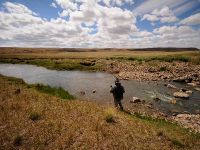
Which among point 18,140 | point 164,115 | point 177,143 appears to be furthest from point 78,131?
point 164,115

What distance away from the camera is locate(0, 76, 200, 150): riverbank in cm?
927

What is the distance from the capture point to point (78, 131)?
10453mm

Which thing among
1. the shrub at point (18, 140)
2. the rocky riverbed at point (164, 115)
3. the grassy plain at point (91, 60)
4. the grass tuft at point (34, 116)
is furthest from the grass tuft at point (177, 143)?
the grassy plain at point (91, 60)

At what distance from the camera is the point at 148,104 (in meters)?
19.5

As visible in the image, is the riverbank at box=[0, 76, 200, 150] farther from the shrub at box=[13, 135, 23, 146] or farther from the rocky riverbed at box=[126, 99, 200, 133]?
the rocky riverbed at box=[126, 99, 200, 133]

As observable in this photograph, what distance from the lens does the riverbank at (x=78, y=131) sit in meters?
9.27

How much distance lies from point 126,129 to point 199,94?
16736 millimetres

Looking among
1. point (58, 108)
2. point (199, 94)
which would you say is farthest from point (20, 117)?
point (199, 94)

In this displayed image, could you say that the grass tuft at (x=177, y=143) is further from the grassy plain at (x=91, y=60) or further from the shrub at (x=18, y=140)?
the grassy plain at (x=91, y=60)

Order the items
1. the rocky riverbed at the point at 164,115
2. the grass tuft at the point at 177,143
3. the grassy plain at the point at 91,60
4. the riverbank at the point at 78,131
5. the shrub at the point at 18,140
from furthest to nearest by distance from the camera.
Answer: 1. the grassy plain at the point at 91,60
2. the rocky riverbed at the point at 164,115
3. the grass tuft at the point at 177,143
4. the riverbank at the point at 78,131
5. the shrub at the point at 18,140

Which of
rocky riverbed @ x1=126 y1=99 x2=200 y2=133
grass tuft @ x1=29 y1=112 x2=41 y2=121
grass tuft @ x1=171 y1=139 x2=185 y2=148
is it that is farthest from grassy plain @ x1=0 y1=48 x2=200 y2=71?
grass tuft @ x1=171 y1=139 x2=185 y2=148

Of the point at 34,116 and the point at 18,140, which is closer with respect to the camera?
the point at 18,140

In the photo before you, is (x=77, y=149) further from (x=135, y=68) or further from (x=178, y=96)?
(x=135, y=68)

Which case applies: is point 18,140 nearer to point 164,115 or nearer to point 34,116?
point 34,116
